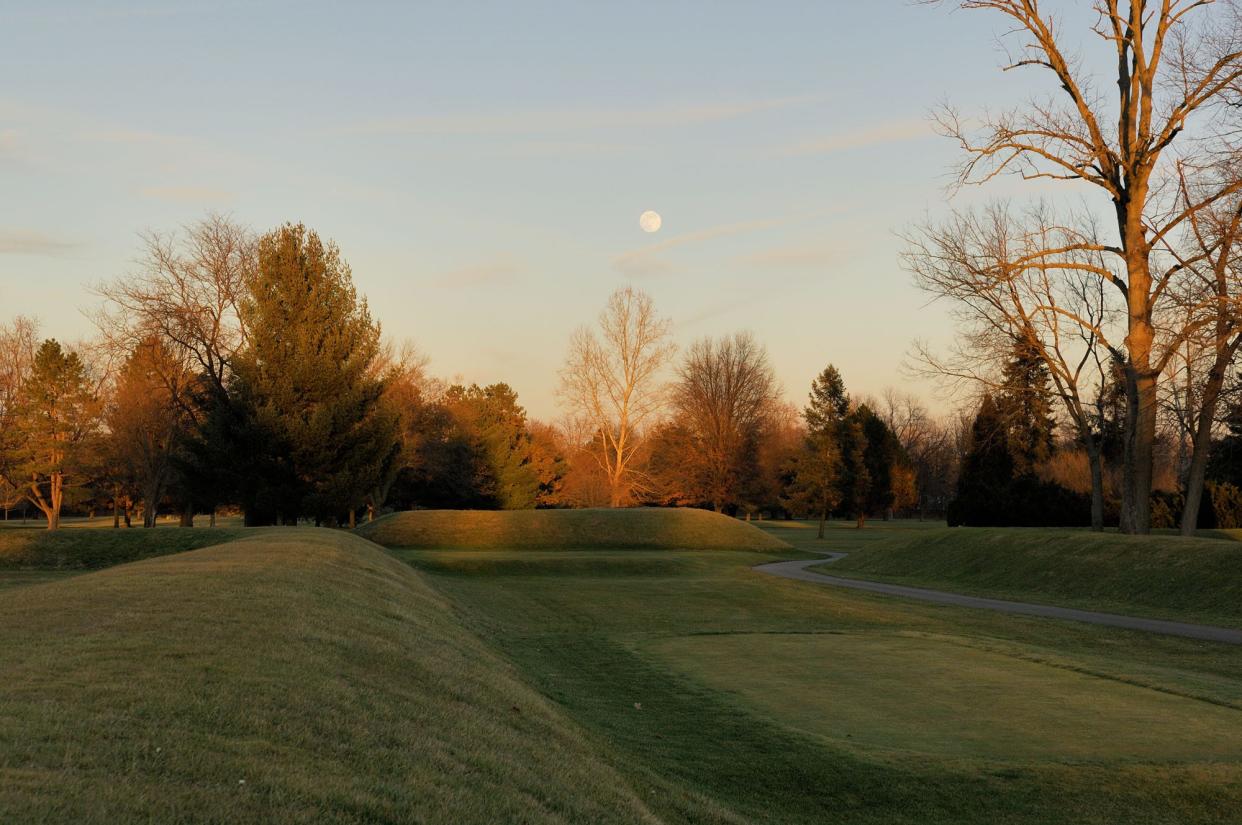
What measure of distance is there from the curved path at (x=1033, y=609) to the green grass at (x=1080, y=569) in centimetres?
81

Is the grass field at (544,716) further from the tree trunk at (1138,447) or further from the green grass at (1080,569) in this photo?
the tree trunk at (1138,447)

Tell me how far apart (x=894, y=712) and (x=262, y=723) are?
7.40m

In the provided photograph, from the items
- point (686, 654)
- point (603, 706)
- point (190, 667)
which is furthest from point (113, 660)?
point (686, 654)

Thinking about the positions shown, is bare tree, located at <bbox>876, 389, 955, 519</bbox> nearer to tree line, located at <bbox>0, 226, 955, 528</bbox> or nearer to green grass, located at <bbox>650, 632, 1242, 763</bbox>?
tree line, located at <bbox>0, 226, 955, 528</bbox>

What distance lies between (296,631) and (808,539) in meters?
56.9

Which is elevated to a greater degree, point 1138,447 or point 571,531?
point 1138,447

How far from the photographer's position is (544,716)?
29.3ft

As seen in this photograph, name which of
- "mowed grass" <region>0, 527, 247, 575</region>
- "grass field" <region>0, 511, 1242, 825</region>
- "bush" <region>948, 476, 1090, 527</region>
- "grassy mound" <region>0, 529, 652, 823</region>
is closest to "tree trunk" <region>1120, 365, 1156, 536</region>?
"grass field" <region>0, 511, 1242, 825</region>

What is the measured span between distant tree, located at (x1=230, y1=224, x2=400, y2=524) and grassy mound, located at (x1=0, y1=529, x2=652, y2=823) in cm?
2671

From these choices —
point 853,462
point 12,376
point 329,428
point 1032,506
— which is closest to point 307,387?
point 329,428

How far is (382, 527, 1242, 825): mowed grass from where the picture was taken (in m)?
7.62

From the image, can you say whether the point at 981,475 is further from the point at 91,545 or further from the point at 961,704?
the point at 961,704

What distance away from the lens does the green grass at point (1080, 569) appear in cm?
2162

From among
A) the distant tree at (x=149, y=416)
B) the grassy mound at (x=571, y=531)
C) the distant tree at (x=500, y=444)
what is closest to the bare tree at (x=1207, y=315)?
the grassy mound at (x=571, y=531)
